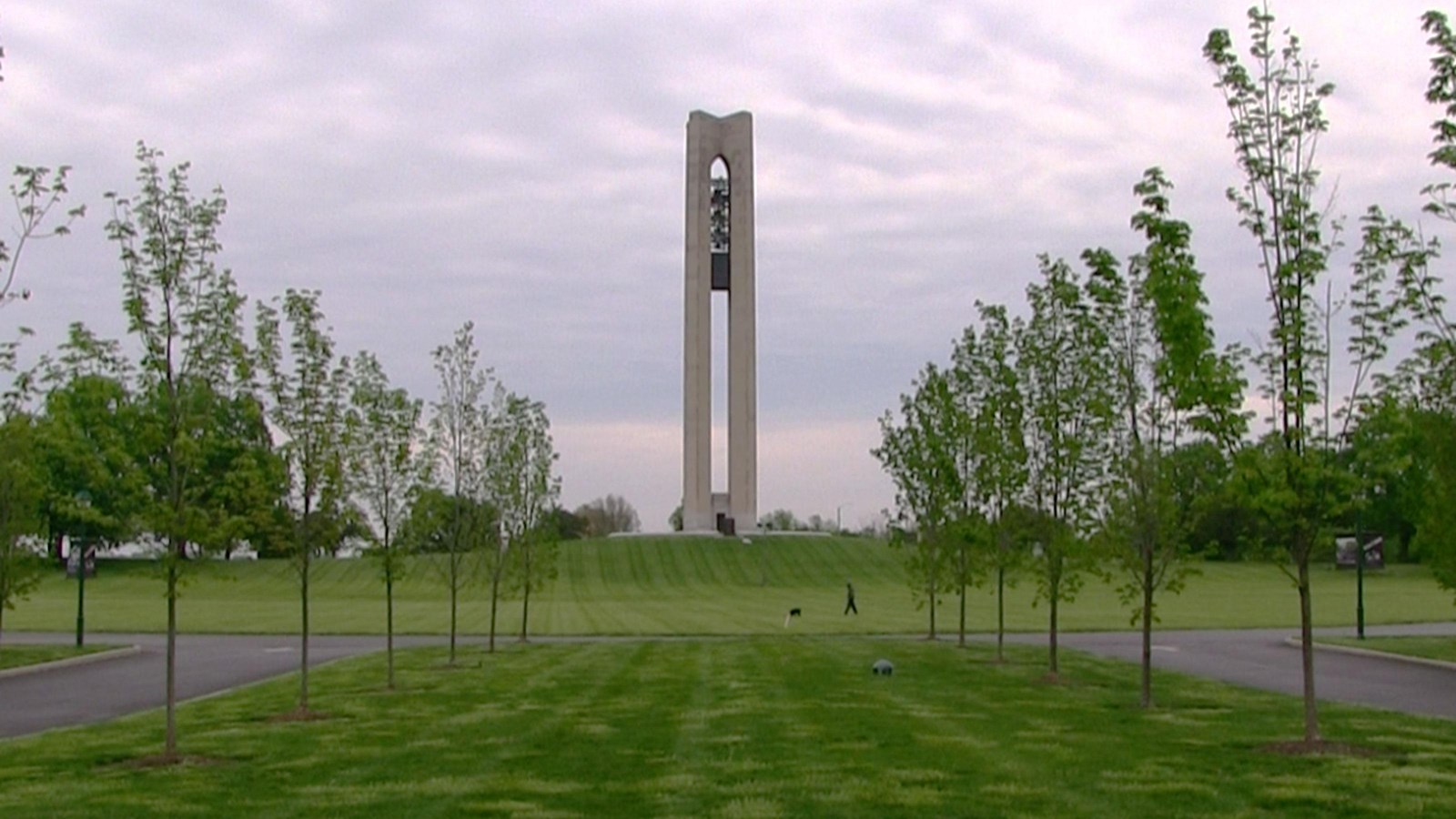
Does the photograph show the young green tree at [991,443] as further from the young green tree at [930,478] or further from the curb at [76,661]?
the curb at [76,661]

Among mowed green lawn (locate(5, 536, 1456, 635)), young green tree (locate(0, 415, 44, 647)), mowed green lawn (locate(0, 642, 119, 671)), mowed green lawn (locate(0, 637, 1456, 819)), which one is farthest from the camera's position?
mowed green lawn (locate(5, 536, 1456, 635))

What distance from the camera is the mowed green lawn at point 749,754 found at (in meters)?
12.5

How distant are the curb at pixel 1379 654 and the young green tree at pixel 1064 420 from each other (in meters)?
9.48

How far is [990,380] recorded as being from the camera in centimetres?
2927

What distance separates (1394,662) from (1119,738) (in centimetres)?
1691

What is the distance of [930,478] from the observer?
32594 mm

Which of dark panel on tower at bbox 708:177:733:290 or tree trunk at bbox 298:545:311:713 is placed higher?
dark panel on tower at bbox 708:177:733:290

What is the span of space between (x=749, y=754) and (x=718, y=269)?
80979 mm

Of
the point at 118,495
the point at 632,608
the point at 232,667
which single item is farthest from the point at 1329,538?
the point at 632,608

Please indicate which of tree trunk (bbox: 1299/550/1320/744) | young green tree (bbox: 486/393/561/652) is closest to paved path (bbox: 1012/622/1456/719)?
tree trunk (bbox: 1299/550/1320/744)

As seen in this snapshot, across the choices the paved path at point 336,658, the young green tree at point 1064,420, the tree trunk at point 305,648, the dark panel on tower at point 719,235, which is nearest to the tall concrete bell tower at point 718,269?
the dark panel on tower at point 719,235

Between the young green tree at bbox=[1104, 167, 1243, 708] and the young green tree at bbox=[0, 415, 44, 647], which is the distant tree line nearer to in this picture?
the young green tree at bbox=[0, 415, 44, 647]

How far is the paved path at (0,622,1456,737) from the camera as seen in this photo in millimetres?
23109

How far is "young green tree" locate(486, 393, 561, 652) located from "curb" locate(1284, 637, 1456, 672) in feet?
60.6
